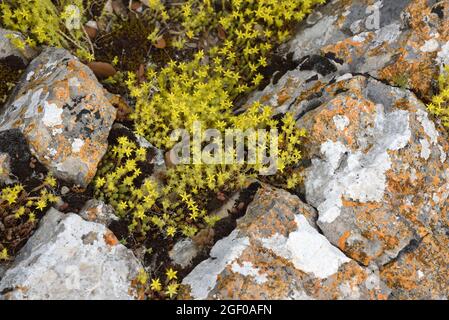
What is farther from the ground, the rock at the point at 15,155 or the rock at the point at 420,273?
the rock at the point at 15,155

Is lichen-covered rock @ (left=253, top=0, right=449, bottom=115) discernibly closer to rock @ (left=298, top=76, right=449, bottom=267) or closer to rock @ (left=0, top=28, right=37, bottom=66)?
rock @ (left=298, top=76, right=449, bottom=267)

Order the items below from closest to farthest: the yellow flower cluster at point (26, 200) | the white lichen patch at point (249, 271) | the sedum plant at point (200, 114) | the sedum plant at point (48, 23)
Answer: the white lichen patch at point (249, 271) < the yellow flower cluster at point (26, 200) < the sedum plant at point (200, 114) < the sedum plant at point (48, 23)

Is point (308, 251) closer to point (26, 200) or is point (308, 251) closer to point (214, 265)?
point (214, 265)

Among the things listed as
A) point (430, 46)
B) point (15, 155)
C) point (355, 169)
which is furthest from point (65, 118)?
point (430, 46)

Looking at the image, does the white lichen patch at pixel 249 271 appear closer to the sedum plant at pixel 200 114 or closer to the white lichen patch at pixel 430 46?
the sedum plant at pixel 200 114

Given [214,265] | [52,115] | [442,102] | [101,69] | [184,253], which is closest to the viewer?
[214,265]

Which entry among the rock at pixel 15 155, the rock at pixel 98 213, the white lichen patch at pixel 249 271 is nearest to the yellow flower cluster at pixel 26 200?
the rock at pixel 15 155

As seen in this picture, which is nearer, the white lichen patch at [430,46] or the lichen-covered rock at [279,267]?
the lichen-covered rock at [279,267]
